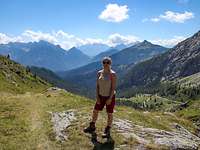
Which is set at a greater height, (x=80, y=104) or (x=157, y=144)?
(x=80, y=104)

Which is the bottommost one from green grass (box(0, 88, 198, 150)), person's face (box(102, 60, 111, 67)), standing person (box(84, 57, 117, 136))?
green grass (box(0, 88, 198, 150))

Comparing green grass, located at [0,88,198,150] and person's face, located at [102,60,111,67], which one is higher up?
person's face, located at [102,60,111,67]

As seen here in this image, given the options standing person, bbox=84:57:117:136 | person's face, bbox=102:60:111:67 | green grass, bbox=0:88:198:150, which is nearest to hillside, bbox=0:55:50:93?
green grass, bbox=0:88:198:150

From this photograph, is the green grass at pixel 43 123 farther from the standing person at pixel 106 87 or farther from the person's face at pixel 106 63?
the person's face at pixel 106 63

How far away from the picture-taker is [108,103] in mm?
26125

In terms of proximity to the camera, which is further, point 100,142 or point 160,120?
point 160,120

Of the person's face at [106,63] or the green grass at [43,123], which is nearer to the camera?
the green grass at [43,123]

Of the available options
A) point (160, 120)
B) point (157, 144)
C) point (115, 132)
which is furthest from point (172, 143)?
point (160, 120)

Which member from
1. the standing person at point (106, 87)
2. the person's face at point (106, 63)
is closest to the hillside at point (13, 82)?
the standing person at point (106, 87)

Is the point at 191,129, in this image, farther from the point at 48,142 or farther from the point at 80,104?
the point at 48,142

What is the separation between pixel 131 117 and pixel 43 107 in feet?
30.3

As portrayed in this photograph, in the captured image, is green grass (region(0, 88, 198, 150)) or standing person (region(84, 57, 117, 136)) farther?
standing person (region(84, 57, 117, 136))

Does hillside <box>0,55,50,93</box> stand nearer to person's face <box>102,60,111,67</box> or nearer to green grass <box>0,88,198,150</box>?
green grass <box>0,88,198,150</box>

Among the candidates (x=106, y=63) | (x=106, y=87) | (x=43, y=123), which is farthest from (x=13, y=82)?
(x=106, y=63)
